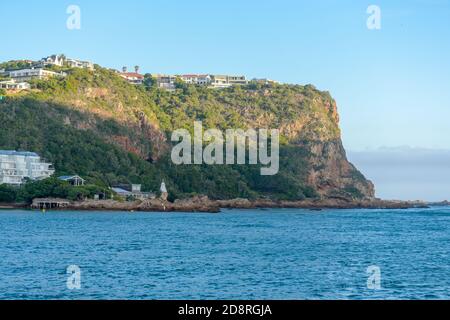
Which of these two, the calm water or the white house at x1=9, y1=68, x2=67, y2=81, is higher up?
the white house at x1=9, y1=68, x2=67, y2=81

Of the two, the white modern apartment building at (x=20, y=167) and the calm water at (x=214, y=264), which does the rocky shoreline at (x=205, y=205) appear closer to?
the white modern apartment building at (x=20, y=167)

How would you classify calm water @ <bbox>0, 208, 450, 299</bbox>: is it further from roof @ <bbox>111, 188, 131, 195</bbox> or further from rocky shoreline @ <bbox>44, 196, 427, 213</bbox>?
roof @ <bbox>111, 188, 131, 195</bbox>

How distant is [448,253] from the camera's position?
174ft

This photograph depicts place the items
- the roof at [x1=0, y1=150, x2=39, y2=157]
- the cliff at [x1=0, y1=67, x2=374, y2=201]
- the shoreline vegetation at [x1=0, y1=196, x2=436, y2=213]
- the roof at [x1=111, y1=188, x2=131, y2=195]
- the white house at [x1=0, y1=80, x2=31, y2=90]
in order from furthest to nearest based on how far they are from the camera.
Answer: the white house at [x1=0, y1=80, x2=31, y2=90] → the cliff at [x1=0, y1=67, x2=374, y2=201] → the roof at [x1=111, y1=188, x2=131, y2=195] → the roof at [x1=0, y1=150, x2=39, y2=157] → the shoreline vegetation at [x1=0, y1=196, x2=436, y2=213]

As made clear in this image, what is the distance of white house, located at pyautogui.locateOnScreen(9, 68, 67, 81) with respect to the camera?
181625 mm

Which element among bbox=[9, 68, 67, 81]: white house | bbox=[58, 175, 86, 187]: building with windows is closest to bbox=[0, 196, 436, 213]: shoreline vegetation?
bbox=[58, 175, 86, 187]: building with windows

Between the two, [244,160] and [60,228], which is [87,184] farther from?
[244,160]

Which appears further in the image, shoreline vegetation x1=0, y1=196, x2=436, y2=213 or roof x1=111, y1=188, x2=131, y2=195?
roof x1=111, y1=188, x2=131, y2=195

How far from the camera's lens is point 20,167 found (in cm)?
12600

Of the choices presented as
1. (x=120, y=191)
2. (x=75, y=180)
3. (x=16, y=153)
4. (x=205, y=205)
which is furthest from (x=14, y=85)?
(x=205, y=205)

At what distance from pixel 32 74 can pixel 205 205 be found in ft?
241

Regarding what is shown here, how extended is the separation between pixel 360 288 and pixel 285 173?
498 ft

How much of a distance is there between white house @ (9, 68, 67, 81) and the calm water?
118 meters
